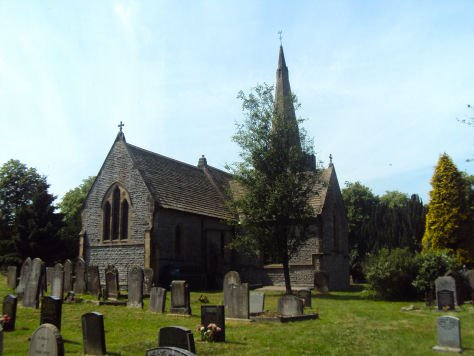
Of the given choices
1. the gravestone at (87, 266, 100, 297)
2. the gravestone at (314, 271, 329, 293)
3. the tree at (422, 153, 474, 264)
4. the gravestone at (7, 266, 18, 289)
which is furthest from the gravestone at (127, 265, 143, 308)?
the tree at (422, 153, 474, 264)

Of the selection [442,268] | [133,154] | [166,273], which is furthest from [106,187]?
[442,268]

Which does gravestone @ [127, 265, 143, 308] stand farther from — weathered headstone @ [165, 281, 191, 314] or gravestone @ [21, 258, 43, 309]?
gravestone @ [21, 258, 43, 309]

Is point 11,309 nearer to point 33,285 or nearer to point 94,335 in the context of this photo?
point 33,285

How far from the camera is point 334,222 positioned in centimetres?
3150

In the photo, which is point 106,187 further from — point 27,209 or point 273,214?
point 273,214

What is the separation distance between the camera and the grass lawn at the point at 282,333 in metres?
9.63

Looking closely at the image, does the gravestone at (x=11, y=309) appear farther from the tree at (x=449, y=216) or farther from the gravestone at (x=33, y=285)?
the tree at (x=449, y=216)

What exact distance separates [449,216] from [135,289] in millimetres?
22411

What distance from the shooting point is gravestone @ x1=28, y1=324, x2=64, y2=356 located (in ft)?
23.2

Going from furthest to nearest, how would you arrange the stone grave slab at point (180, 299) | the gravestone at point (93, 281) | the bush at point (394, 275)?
the bush at point (394, 275)
the gravestone at point (93, 281)
the stone grave slab at point (180, 299)

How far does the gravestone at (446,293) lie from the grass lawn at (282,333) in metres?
0.55

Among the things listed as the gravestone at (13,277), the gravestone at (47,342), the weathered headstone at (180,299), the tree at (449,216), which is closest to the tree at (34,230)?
the gravestone at (13,277)

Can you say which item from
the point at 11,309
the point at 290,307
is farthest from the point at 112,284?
the point at 290,307

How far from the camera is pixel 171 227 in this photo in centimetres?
2700
